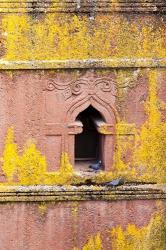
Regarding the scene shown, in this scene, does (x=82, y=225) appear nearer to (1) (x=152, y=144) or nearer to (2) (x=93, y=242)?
(2) (x=93, y=242)

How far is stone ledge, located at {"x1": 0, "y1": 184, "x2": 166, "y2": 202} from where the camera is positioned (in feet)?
14.5

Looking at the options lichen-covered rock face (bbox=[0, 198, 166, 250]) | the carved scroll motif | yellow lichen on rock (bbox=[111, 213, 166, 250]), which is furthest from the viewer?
yellow lichen on rock (bbox=[111, 213, 166, 250])

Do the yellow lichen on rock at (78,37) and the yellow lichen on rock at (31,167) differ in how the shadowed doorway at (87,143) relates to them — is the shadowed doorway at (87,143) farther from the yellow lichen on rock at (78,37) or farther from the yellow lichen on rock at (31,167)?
the yellow lichen on rock at (78,37)

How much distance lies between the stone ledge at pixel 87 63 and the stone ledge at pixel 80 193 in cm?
95

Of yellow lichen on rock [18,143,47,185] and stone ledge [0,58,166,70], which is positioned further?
yellow lichen on rock [18,143,47,185]

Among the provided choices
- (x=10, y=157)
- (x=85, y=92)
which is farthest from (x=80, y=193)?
(x=85, y=92)

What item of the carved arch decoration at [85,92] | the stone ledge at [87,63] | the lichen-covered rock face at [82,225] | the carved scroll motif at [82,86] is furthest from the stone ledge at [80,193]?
the stone ledge at [87,63]

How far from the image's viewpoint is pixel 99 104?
4.41 metres

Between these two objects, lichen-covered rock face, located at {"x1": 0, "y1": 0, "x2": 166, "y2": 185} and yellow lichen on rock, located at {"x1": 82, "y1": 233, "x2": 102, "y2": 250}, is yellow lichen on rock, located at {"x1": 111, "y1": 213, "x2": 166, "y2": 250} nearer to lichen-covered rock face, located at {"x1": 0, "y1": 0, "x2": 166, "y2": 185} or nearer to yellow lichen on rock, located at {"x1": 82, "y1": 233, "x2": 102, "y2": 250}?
yellow lichen on rock, located at {"x1": 82, "y1": 233, "x2": 102, "y2": 250}

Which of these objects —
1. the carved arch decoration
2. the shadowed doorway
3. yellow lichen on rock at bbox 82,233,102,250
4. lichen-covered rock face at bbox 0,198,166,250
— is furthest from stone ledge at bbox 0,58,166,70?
yellow lichen on rock at bbox 82,233,102,250

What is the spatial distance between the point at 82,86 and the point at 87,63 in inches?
7.4

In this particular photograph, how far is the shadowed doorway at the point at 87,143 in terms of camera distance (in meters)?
4.68

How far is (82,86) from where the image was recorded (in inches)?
172

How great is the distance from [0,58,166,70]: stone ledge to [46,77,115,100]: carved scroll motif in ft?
0.38
